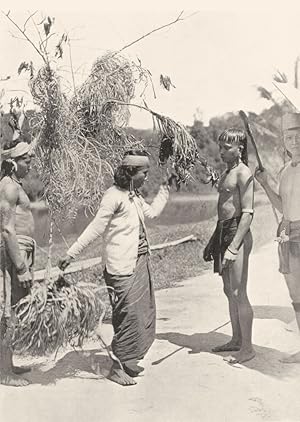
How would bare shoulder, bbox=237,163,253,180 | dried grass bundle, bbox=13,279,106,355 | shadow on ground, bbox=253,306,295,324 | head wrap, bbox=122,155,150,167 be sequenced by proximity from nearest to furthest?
1. dried grass bundle, bbox=13,279,106,355
2. head wrap, bbox=122,155,150,167
3. bare shoulder, bbox=237,163,253,180
4. shadow on ground, bbox=253,306,295,324

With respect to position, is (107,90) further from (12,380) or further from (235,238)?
(12,380)

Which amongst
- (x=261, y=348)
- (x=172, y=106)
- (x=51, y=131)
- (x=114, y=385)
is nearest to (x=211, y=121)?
(x=172, y=106)

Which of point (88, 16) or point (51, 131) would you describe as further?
point (88, 16)

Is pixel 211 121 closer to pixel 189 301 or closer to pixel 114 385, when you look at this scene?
pixel 189 301

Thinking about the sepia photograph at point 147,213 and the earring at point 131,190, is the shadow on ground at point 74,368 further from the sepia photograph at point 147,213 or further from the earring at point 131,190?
the earring at point 131,190

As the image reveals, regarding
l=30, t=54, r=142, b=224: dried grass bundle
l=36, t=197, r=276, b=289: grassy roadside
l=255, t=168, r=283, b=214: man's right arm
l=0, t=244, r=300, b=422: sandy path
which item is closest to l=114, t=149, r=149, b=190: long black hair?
l=30, t=54, r=142, b=224: dried grass bundle

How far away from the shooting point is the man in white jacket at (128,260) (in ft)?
12.1

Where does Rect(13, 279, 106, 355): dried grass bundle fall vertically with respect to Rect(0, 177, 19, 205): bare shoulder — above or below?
below

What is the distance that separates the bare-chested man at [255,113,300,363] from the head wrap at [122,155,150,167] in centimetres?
82

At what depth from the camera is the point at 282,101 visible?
13.6ft

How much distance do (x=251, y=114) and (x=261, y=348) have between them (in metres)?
1.53

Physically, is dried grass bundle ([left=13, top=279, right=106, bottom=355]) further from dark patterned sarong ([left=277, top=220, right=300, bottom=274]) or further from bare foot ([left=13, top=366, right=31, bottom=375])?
dark patterned sarong ([left=277, top=220, right=300, bottom=274])

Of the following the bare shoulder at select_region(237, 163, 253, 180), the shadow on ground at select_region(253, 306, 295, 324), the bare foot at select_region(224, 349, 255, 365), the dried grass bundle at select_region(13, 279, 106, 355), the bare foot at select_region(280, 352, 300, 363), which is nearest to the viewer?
the dried grass bundle at select_region(13, 279, 106, 355)

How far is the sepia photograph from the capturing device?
3721mm
